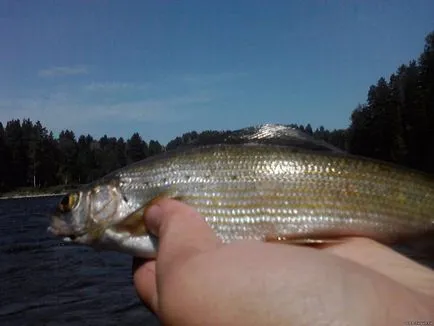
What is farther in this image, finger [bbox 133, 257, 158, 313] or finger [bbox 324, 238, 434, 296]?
finger [bbox 133, 257, 158, 313]

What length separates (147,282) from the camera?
→ 198 inches

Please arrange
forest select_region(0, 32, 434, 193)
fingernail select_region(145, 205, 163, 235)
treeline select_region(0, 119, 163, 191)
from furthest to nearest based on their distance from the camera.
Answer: treeline select_region(0, 119, 163, 191) < forest select_region(0, 32, 434, 193) < fingernail select_region(145, 205, 163, 235)

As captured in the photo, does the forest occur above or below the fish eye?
above

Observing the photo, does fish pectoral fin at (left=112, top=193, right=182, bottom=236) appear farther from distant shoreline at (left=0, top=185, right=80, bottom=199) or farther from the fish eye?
distant shoreline at (left=0, top=185, right=80, bottom=199)

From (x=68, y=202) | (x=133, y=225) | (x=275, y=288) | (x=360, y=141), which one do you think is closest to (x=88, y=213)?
(x=68, y=202)

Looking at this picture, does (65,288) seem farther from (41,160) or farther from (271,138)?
(41,160)

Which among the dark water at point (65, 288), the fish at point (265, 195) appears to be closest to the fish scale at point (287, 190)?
the fish at point (265, 195)

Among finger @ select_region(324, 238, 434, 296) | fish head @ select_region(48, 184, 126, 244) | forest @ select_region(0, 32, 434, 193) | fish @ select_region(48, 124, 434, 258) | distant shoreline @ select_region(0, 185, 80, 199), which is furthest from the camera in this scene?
distant shoreline @ select_region(0, 185, 80, 199)

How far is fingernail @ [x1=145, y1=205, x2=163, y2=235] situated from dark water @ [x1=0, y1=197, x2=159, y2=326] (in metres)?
9.49

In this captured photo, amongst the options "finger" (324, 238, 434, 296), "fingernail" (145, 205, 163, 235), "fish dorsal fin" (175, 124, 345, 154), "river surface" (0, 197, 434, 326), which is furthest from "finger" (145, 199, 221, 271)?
"river surface" (0, 197, 434, 326)

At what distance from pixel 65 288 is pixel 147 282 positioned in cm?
1514

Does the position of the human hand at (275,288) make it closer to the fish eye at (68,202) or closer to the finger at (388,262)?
the finger at (388,262)

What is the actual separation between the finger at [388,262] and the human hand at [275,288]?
2 centimetres

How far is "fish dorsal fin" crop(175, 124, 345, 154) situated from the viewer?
19.7 ft
